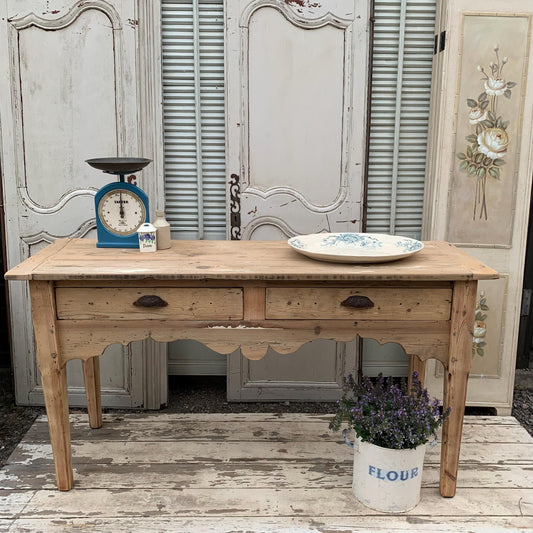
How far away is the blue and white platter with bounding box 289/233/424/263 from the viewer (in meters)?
2.22

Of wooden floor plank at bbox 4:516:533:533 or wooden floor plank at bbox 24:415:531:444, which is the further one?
wooden floor plank at bbox 24:415:531:444

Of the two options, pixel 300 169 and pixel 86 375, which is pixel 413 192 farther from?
pixel 86 375

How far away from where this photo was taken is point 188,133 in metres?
3.21

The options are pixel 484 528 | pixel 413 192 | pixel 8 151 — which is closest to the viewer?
pixel 484 528

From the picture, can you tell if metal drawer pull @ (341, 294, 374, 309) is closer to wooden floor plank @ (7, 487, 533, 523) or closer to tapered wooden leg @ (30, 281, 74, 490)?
wooden floor plank @ (7, 487, 533, 523)

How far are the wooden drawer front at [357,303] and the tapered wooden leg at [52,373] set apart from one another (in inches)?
33.4

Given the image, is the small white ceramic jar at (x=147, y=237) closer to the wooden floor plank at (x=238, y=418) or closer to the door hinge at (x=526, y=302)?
the wooden floor plank at (x=238, y=418)

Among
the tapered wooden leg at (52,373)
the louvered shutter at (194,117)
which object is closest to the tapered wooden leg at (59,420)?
the tapered wooden leg at (52,373)

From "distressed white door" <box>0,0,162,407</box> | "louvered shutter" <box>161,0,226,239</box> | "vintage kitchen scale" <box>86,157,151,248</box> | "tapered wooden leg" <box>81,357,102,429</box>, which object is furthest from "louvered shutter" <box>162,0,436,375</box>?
"tapered wooden leg" <box>81,357,102,429</box>

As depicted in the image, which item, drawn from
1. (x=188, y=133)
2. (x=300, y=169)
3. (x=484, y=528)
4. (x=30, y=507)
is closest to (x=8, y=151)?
(x=188, y=133)

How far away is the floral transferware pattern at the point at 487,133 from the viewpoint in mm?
2910

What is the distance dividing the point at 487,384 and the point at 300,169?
5.12ft

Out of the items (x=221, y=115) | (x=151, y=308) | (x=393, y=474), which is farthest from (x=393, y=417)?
(x=221, y=115)

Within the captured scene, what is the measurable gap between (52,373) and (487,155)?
233 centimetres
